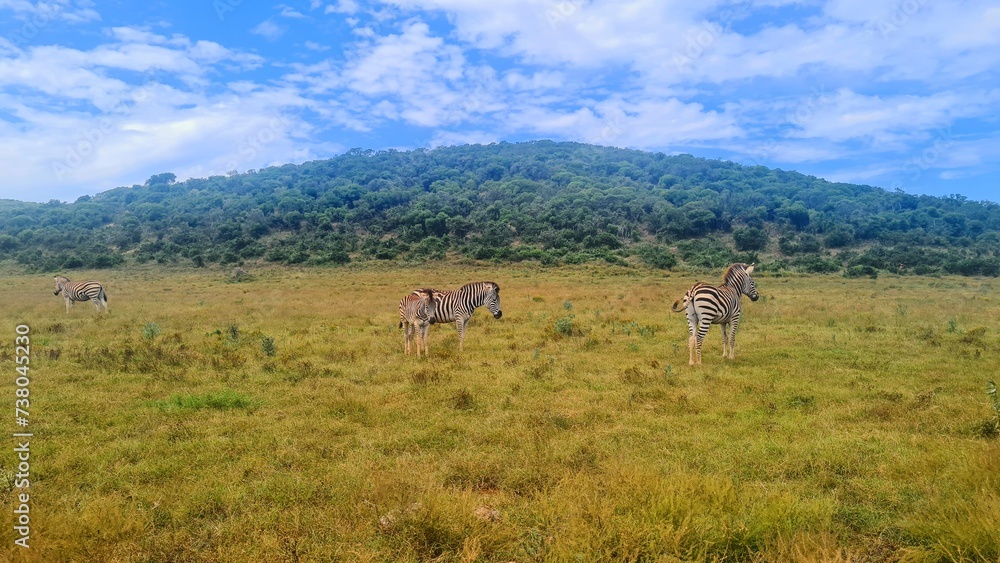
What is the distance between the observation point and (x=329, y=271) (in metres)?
51.8

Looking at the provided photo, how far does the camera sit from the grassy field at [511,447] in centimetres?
451

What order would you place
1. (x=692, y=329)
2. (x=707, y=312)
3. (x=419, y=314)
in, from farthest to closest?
(x=419, y=314) → (x=692, y=329) → (x=707, y=312)

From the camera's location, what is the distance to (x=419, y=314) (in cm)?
1403

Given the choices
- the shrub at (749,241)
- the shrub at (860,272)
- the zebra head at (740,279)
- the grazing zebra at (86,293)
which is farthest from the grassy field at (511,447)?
the shrub at (749,241)

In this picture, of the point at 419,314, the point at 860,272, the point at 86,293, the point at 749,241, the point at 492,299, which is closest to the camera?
the point at 419,314

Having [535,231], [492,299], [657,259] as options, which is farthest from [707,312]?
[535,231]

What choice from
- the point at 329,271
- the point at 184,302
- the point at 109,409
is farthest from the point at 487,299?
the point at 329,271

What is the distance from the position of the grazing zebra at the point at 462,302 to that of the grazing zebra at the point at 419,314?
14.0 inches

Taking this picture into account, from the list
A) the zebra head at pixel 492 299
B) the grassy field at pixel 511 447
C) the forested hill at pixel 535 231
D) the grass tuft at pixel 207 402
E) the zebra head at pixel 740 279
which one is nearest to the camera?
the grassy field at pixel 511 447

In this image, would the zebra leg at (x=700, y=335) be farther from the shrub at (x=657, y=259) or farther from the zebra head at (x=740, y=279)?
the shrub at (x=657, y=259)

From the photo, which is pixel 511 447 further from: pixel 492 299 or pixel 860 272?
pixel 860 272

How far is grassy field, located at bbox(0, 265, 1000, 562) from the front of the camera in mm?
4508

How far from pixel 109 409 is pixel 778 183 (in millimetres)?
192009

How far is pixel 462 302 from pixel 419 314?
1.52 metres
